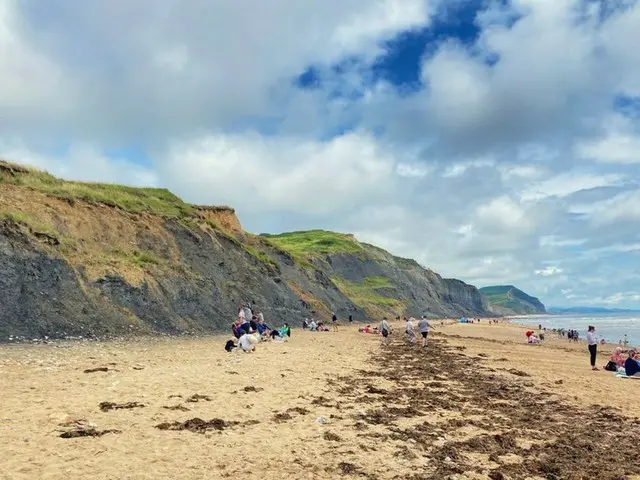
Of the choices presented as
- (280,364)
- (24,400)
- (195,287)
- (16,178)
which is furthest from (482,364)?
(16,178)

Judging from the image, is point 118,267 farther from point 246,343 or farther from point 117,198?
point 246,343

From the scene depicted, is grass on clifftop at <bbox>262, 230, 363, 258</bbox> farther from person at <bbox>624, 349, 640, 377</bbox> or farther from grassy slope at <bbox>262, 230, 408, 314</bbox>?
person at <bbox>624, 349, 640, 377</bbox>

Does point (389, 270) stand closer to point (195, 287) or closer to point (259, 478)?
point (195, 287)

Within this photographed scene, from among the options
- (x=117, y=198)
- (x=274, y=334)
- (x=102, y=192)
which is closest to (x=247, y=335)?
(x=274, y=334)

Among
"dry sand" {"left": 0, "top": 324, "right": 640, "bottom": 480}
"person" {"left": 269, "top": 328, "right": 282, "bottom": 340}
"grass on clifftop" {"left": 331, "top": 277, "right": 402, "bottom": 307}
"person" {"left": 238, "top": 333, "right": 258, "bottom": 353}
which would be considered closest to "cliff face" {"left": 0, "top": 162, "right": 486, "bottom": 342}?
"person" {"left": 269, "top": 328, "right": 282, "bottom": 340}

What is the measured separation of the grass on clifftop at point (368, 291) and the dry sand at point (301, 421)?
81.9 metres

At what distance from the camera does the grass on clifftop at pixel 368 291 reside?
348ft

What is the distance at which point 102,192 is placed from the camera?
150 ft

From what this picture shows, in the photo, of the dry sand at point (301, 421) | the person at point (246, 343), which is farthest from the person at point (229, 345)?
the dry sand at point (301, 421)

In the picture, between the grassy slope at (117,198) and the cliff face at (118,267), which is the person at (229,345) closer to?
the cliff face at (118,267)

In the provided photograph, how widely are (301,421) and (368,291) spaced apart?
396 feet

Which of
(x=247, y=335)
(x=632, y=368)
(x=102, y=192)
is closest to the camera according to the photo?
(x=632, y=368)

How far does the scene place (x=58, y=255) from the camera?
98.3 feet

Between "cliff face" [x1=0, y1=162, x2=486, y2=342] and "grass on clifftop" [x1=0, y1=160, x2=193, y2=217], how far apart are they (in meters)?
0.14
